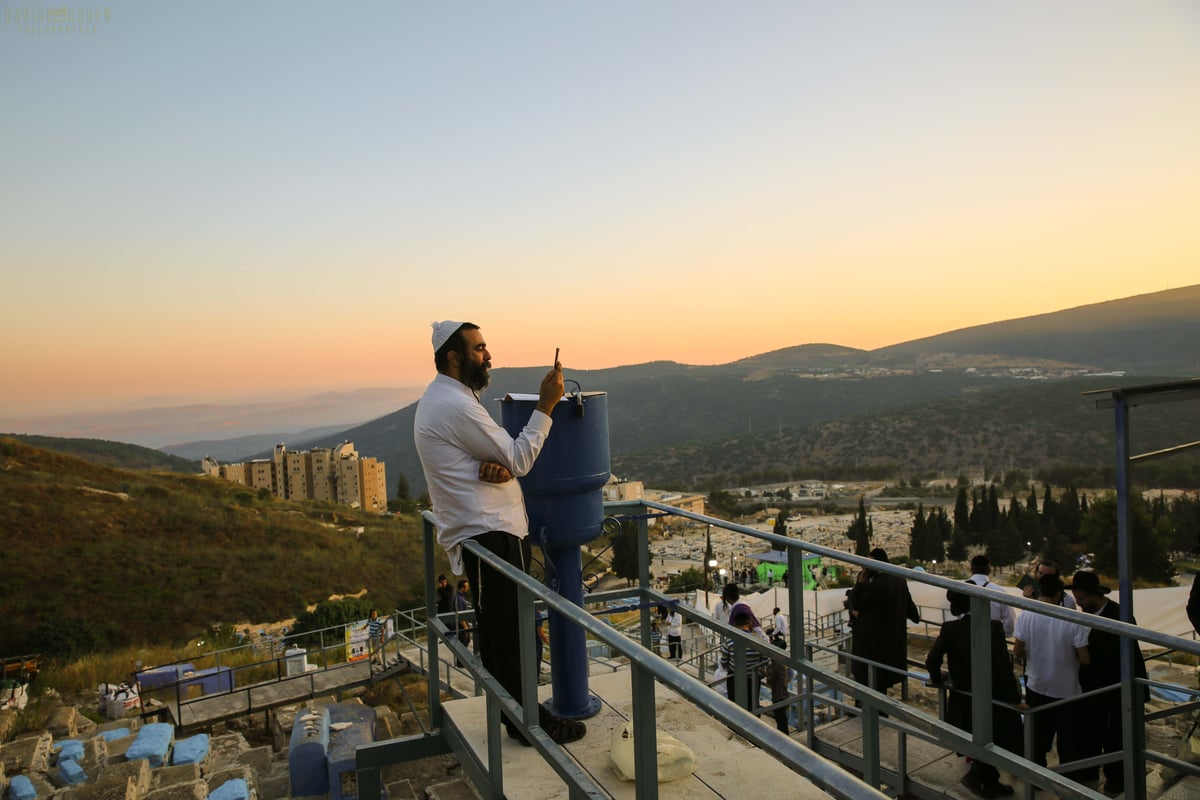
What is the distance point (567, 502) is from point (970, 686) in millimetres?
3499

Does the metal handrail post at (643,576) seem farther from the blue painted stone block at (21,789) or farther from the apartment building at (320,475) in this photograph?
the apartment building at (320,475)

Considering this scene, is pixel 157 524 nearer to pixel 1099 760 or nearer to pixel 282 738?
pixel 282 738

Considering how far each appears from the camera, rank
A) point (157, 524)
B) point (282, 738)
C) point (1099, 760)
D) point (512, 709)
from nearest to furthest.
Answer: point (512, 709), point (1099, 760), point (282, 738), point (157, 524)

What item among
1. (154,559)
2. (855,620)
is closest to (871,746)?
(855,620)

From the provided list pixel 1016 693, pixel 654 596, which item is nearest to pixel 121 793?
pixel 654 596

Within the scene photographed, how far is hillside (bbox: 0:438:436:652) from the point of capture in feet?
120

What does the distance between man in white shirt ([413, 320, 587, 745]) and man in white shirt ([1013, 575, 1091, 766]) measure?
3.25 m

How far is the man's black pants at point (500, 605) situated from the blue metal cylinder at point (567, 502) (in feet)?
0.78

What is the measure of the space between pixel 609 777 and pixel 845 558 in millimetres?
1504

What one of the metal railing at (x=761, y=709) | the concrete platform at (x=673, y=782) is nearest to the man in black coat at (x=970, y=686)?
the metal railing at (x=761, y=709)

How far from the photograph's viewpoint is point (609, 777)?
320 cm

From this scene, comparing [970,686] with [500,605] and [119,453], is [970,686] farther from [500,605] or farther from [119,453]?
[119,453]

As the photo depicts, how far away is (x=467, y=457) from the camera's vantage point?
3.42 meters

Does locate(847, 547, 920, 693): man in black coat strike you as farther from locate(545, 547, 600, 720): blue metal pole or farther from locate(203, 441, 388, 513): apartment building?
locate(203, 441, 388, 513): apartment building
